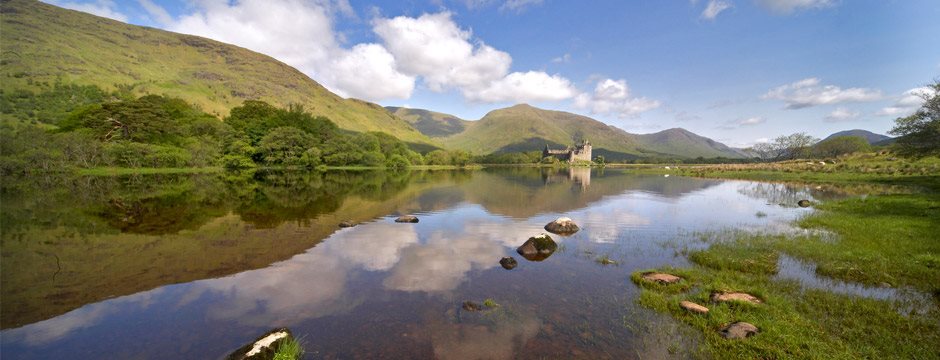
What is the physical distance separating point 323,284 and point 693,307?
15658 millimetres

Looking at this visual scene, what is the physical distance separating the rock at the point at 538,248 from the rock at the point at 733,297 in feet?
29.4

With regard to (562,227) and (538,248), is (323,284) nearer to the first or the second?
(538,248)

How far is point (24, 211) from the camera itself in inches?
1249

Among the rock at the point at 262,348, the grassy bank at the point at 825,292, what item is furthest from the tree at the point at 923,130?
the rock at the point at 262,348

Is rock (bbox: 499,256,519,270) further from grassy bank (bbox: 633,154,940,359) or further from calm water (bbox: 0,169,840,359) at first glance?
grassy bank (bbox: 633,154,940,359)

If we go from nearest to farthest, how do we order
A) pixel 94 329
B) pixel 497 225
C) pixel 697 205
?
pixel 94 329, pixel 497 225, pixel 697 205

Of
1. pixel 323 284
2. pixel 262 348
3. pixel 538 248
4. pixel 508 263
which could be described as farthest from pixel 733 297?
pixel 323 284

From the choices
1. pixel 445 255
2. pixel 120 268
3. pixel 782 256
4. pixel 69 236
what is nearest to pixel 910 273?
pixel 782 256

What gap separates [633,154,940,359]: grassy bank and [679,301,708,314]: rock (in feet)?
0.73

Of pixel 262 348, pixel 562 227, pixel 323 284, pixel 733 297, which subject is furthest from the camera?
pixel 562 227

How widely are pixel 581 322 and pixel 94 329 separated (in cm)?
1673

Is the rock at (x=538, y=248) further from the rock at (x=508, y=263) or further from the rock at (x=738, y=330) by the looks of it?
the rock at (x=738, y=330)

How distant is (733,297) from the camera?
13531 millimetres

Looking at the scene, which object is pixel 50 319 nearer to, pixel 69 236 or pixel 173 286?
pixel 173 286
